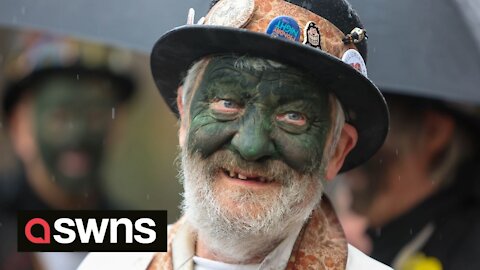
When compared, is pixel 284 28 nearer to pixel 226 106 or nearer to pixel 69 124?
pixel 226 106

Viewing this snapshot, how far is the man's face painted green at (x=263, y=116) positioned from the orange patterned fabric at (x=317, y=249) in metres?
0.25

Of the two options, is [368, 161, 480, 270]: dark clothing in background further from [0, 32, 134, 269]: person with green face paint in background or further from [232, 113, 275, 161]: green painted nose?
[0, 32, 134, 269]: person with green face paint in background

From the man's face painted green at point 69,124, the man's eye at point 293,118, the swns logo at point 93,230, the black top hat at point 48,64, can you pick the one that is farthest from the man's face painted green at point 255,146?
the black top hat at point 48,64

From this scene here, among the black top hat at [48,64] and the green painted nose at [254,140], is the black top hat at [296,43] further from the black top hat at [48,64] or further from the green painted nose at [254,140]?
the black top hat at [48,64]

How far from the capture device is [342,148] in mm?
3688

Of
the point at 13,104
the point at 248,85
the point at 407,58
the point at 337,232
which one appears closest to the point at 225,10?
the point at 248,85

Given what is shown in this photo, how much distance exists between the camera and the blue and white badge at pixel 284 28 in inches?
131

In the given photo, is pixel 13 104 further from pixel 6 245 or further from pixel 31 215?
pixel 31 215

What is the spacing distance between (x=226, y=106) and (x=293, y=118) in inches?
9.1

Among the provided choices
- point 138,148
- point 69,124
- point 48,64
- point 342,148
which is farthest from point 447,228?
point 138,148

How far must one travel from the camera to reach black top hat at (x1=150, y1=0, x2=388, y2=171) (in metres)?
3.30

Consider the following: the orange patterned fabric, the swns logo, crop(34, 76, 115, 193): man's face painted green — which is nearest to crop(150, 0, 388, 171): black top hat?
the orange patterned fabric

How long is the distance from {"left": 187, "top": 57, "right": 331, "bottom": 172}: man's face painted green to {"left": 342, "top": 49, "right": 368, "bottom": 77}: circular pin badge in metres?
0.14

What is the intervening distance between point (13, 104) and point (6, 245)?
127 centimetres
